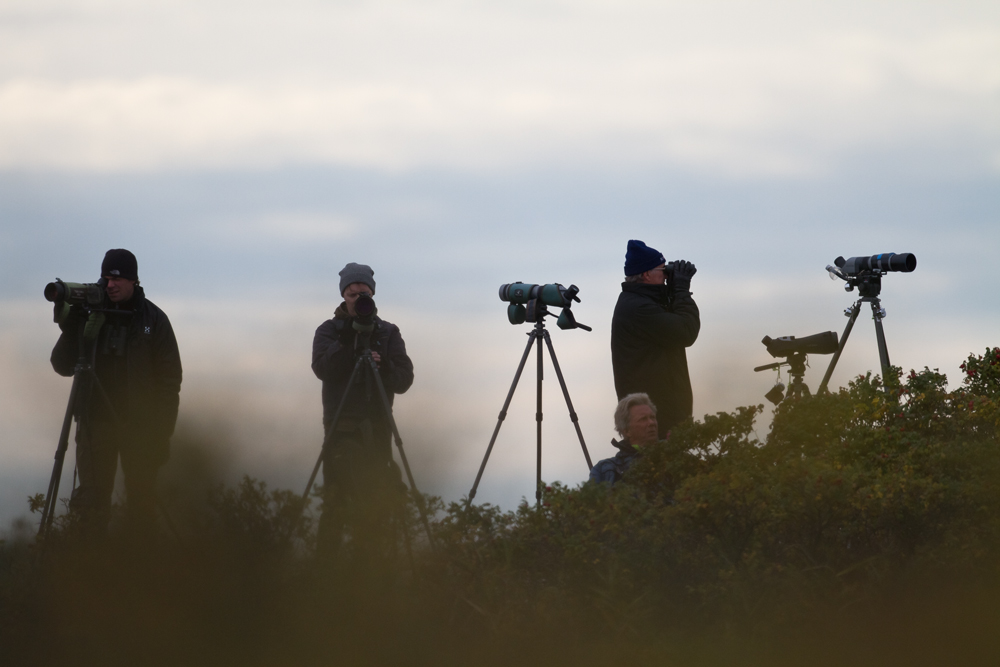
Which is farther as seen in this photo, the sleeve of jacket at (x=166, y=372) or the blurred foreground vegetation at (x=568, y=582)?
the sleeve of jacket at (x=166, y=372)

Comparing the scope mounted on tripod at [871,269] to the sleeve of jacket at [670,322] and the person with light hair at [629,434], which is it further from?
the person with light hair at [629,434]

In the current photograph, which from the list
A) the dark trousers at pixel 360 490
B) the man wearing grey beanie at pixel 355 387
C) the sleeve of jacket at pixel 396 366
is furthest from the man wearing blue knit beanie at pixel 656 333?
the dark trousers at pixel 360 490

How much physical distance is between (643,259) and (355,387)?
93.1 inches

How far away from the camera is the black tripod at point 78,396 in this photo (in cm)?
714

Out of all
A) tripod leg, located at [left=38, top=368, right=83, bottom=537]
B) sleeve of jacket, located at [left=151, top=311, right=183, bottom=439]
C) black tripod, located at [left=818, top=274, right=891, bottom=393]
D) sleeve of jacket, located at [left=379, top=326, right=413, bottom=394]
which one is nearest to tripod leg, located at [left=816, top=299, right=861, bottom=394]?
black tripod, located at [left=818, top=274, right=891, bottom=393]

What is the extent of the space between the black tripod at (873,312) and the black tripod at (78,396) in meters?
5.83

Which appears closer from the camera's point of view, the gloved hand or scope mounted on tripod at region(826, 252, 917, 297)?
the gloved hand

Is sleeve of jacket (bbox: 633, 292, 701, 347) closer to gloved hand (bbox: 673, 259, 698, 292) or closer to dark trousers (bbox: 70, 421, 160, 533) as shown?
gloved hand (bbox: 673, 259, 698, 292)

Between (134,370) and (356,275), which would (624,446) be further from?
(134,370)

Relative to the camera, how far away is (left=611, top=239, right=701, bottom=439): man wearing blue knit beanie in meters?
7.53

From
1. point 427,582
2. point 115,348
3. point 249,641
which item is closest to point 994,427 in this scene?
point 427,582

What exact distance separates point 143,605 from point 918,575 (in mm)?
3695

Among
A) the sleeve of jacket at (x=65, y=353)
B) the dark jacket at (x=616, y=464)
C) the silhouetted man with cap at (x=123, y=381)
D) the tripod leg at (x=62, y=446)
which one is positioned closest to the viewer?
the dark jacket at (x=616, y=464)

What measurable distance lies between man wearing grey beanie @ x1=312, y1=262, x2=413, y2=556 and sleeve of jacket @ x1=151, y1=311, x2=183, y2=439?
102 centimetres
